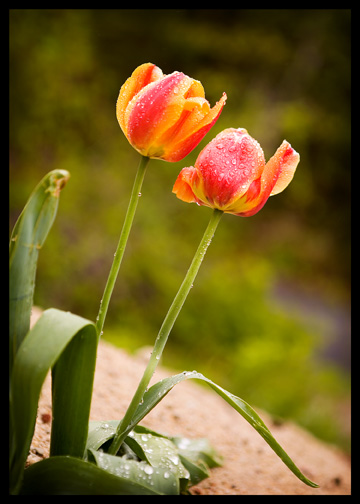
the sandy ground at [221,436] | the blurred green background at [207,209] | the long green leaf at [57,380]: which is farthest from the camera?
the blurred green background at [207,209]

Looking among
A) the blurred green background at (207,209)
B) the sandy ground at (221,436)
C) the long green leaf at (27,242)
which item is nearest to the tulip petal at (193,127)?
the long green leaf at (27,242)

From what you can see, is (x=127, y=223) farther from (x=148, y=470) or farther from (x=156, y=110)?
(x=148, y=470)

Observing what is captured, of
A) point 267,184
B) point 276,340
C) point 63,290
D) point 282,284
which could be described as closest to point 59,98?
point 63,290

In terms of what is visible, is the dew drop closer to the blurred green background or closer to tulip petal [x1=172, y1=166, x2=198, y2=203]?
tulip petal [x1=172, y1=166, x2=198, y2=203]

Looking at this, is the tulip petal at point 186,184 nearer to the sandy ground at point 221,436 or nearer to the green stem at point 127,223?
the green stem at point 127,223

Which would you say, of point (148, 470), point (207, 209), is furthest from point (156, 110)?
point (207, 209)
